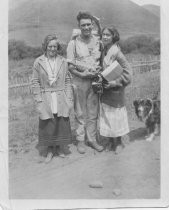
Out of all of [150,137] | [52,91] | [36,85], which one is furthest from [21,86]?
[150,137]

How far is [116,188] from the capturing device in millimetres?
3998

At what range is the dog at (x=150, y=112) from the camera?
408 centimetres

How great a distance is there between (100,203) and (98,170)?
0.30 metres

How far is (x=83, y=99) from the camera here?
4031 millimetres

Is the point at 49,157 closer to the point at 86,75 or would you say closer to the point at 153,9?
the point at 86,75

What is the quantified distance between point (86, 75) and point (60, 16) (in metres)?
0.60

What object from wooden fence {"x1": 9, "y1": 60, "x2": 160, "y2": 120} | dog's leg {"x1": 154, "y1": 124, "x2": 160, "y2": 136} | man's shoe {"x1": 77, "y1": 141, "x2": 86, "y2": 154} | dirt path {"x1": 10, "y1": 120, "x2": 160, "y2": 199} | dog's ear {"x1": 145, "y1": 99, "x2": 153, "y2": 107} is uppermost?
wooden fence {"x1": 9, "y1": 60, "x2": 160, "y2": 120}

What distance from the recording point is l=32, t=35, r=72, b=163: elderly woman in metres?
3.93

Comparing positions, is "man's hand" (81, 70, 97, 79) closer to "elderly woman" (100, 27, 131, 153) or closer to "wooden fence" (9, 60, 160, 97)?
"elderly woman" (100, 27, 131, 153)

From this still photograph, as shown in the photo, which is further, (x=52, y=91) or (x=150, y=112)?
(x=150, y=112)

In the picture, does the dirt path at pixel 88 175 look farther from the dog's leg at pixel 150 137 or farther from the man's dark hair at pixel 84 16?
the man's dark hair at pixel 84 16

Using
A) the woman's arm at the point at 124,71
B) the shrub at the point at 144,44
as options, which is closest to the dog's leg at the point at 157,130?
the woman's arm at the point at 124,71

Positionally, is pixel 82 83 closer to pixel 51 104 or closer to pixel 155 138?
pixel 51 104

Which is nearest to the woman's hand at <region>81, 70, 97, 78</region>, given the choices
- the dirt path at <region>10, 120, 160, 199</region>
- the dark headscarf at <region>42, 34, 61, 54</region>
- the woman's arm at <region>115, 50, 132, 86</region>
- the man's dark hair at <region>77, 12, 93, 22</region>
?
the woman's arm at <region>115, 50, 132, 86</region>
